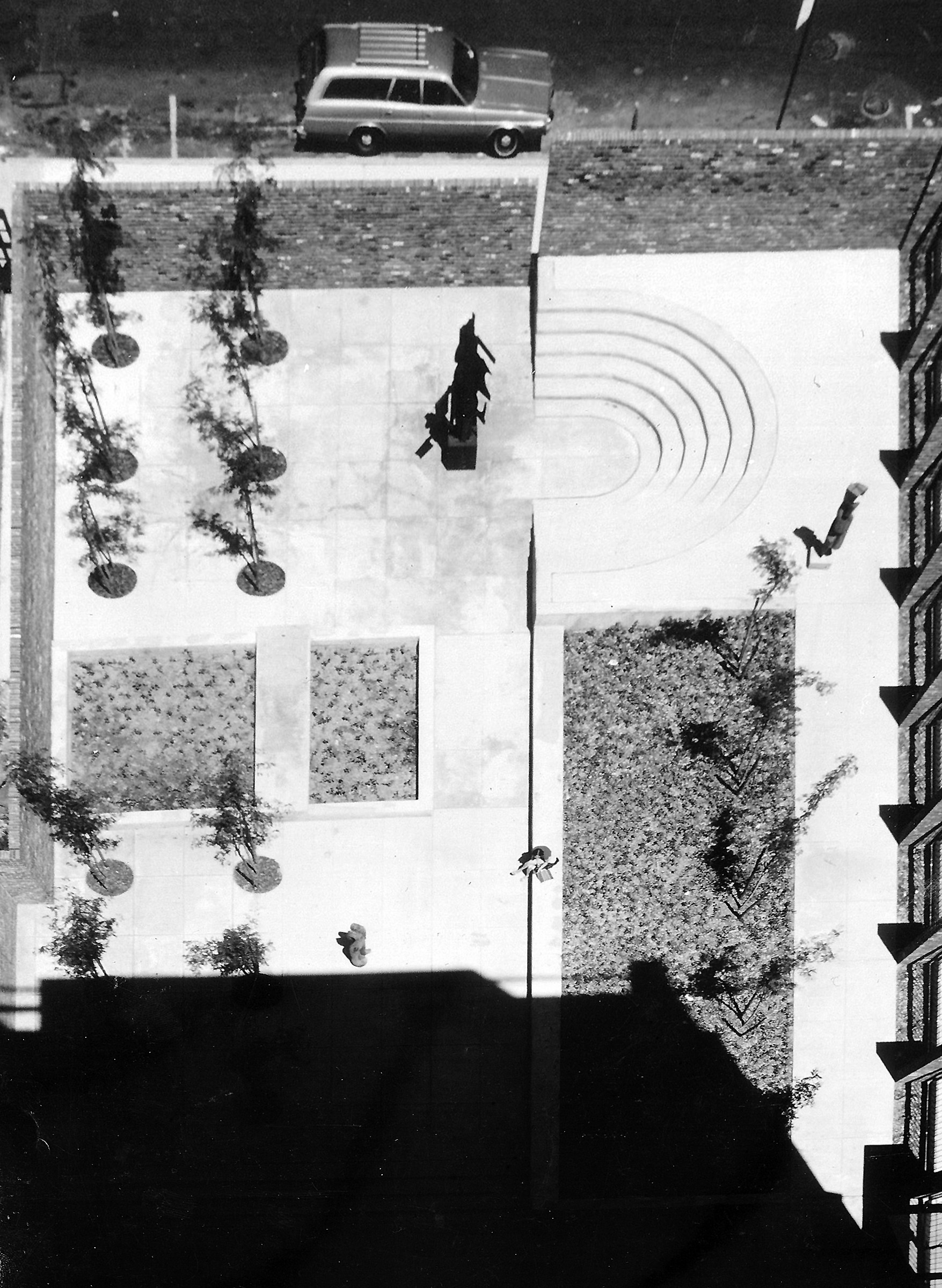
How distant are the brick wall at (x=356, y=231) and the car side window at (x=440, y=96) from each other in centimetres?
133

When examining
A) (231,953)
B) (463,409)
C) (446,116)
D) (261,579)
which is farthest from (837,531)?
(231,953)

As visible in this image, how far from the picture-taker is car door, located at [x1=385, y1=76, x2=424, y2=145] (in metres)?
19.9

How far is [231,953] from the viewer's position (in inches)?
866

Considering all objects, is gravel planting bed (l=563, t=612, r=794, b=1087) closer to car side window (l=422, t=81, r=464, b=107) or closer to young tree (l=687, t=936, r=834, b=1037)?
young tree (l=687, t=936, r=834, b=1037)

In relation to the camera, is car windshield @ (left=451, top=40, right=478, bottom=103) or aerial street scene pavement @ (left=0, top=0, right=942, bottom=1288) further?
aerial street scene pavement @ (left=0, top=0, right=942, bottom=1288)

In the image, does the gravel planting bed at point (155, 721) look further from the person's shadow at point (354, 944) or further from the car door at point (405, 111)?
the car door at point (405, 111)

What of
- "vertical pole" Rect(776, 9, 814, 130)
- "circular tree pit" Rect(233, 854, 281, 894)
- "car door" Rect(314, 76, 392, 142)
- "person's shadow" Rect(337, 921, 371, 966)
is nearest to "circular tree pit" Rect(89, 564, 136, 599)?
"circular tree pit" Rect(233, 854, 281, 894)

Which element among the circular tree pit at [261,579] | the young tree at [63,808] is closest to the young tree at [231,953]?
the young tree at [63,808]

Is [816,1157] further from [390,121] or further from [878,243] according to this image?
[390,121]

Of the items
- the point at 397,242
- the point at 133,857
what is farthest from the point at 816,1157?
the point at 397,242

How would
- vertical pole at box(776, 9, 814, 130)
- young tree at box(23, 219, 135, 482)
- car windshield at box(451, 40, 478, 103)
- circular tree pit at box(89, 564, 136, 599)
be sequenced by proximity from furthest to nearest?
circular tree pit at box(89, 564, 136, 599) → young tree at box(23, 219, 135, 482) → vertical pole at box(776, 9, 814, 130) → car windshield at box(451, 40, 478, 103)

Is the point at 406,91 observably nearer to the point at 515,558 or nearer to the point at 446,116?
the point at 446,116

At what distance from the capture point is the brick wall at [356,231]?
2025cm

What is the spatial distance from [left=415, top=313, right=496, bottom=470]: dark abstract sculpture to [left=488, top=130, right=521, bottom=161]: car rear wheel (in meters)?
2.91
